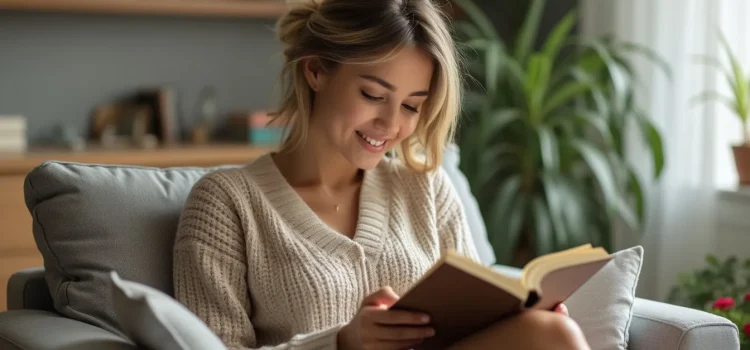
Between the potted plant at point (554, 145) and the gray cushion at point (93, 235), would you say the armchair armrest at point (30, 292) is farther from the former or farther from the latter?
the potted plant at point (554, 145)

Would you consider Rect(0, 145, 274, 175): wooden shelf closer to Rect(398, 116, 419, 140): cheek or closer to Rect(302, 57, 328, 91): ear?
Rect(302, 57, 328, 91): ear

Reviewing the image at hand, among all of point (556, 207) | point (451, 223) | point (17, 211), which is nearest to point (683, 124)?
point (556, 207)

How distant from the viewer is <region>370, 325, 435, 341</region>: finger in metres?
1.44

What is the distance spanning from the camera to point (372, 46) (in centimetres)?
172

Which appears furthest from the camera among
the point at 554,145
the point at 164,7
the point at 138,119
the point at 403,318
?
the point at 138,119

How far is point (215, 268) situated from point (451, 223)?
1.64ft

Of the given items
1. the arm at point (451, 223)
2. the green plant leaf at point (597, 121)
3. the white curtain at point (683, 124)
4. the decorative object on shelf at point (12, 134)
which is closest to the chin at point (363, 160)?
the arm at point (451, 223)

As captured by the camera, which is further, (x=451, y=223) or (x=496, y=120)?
(x=496, y=120)

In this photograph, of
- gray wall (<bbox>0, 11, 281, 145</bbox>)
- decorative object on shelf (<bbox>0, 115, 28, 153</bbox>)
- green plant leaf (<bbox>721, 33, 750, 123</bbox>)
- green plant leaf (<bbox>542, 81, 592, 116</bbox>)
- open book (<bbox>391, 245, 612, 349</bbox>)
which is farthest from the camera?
gray wall (<bbox>0, 11, 281, 145</bbox>)

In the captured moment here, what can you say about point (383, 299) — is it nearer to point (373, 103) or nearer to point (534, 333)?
point (534, 333)

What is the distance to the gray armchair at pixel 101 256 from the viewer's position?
5.50ft

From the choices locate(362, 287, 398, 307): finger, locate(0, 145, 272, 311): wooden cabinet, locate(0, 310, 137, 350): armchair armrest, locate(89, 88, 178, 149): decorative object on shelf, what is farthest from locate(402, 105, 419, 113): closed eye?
locate(89, 88, 178, 149): decorative object on shelf

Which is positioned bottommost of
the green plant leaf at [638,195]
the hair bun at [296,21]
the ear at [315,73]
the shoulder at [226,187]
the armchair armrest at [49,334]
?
the green plant leaf at [638,195]

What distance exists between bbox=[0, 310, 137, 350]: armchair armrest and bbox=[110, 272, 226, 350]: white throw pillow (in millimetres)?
91
